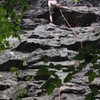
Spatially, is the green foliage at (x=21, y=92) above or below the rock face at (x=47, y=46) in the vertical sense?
below

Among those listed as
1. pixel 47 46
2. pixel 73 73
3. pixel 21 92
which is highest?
pixel 47 46

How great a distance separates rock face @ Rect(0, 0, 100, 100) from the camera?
432 centimetres

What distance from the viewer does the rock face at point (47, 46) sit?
4.32 metres

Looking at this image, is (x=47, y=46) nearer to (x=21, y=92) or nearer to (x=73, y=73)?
(x=21, y=92)

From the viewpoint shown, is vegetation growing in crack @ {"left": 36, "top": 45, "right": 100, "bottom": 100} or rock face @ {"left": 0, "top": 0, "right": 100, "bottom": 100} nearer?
vegetation growing in crack @ {"left": 36, "top": 45, "right": 100, "bottom": 100}

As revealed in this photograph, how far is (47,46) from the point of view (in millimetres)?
5438

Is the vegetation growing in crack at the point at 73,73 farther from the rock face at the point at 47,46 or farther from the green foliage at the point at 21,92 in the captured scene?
the green foliage at the point at 21,92

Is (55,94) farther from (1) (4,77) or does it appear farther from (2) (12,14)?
(2) (12,14)

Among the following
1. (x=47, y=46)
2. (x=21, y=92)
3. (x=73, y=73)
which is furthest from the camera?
(x=47, y=46)

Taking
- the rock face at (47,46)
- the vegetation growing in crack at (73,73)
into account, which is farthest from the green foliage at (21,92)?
the vegetation growing in crack at (73,73)

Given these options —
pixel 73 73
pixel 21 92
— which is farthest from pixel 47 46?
pixel 73 73

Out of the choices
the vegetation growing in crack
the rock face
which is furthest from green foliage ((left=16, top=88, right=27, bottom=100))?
the vegetation growing in crack

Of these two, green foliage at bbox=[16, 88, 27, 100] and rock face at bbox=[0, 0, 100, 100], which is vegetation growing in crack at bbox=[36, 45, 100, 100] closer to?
rock face at bbox=[0, 0, 100, 100]

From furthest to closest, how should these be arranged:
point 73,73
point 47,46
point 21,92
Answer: point 47,46, point 21,92, point 73,73
